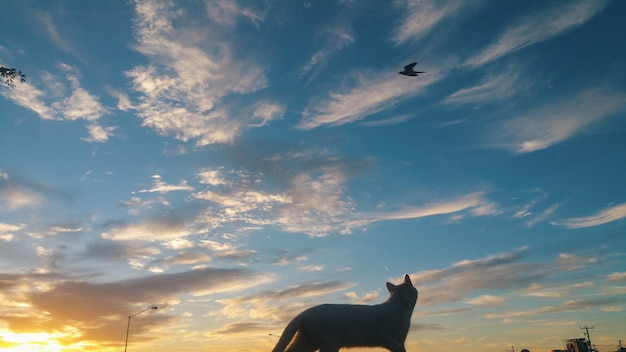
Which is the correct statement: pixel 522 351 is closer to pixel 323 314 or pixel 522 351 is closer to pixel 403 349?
pixel 403 349

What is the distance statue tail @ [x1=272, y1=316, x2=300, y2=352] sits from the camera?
13703 millimetres

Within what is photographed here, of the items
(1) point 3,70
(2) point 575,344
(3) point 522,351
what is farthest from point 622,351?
(1) point 3,70

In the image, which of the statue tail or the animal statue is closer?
the animal statue

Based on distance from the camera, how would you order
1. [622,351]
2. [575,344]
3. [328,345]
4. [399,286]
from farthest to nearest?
[622,351], [575,344], [399,286], [328,345]

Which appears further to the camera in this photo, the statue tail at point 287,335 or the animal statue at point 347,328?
the statue tail at point 287,335

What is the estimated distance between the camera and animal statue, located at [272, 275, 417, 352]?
13547 millimetres

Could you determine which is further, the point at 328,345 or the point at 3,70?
the point at 3,70

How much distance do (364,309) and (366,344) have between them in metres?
0.94

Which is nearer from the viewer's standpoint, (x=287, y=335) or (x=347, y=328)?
(x=347, y=328)

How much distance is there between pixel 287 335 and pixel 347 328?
168 centimetres

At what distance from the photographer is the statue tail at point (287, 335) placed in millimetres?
13703

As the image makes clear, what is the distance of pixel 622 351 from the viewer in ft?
210

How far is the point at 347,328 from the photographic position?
13.6 meters

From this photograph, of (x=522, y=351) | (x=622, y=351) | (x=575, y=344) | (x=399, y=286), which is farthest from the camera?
(x=622, y=351)
